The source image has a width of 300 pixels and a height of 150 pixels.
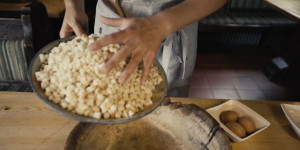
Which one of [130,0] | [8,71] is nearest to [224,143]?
[130,0]

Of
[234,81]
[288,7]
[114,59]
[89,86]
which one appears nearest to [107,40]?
[114,59]

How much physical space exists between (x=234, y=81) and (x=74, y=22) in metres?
2.38

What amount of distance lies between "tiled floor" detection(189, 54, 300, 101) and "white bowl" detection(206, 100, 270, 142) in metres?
1.46

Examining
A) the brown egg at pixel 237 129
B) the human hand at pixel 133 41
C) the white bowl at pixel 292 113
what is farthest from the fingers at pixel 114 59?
the white bowl at pixel 292 113

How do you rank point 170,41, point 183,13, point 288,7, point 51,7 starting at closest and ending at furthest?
→ point 183,13 → point 170,41 → point 288,7 → point 51,7

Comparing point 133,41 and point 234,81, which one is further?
point 234,81

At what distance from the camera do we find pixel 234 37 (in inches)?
145

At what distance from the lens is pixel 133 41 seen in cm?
68

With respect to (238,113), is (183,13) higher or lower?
higher

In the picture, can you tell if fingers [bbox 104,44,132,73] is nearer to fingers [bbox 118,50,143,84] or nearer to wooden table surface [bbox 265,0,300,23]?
fingers [bbox 118,50,143,84]

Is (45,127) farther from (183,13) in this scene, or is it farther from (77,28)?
(183,13)

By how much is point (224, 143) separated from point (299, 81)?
279 centimetres

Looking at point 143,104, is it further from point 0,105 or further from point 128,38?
point 0,105

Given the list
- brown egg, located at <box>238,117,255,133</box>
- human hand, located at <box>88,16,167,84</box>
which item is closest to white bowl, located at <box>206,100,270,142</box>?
brown egg, located at <box>238,117,255,133</box>
